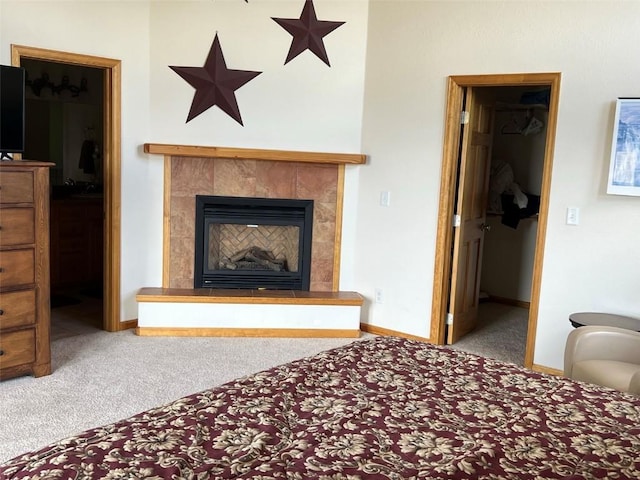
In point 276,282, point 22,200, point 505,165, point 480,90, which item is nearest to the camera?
point 22,200

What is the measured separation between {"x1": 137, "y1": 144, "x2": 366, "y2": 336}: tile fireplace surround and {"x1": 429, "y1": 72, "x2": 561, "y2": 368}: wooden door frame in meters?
0.68

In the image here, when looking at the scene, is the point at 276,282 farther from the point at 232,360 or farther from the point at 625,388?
the point at 625,388

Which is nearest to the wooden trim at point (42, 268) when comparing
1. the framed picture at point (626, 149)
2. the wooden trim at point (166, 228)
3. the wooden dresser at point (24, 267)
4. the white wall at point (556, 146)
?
the wooden dresser at point (24, 267)

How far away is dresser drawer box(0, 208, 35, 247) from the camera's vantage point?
357 centimetres

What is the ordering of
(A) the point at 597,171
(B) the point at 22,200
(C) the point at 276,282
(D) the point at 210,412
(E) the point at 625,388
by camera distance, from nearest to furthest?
1. (D) the point at 210,412
2. (E) the point at 625,388
3. (B) the point at 22,200
4. (A) the point at 597,171
5. (C) the point at 276,282

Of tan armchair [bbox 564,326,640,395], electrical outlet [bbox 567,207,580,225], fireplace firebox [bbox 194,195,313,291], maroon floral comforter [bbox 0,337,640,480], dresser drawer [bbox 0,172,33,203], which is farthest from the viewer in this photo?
fireplace firebox [bbox 194,195,313,291]

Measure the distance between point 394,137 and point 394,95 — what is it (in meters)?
0.34

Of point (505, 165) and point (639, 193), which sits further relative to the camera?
point (505, 165)

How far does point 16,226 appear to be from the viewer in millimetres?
3629

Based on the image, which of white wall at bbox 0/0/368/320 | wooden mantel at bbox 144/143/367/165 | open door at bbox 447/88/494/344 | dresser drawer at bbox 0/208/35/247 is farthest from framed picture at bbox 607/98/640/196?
dresser drawer at bbox 0/208/35/247

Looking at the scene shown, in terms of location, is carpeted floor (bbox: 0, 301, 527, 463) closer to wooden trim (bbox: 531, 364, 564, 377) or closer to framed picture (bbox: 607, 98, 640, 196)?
wooden trim (bbox: 531, 364, 564, 377)

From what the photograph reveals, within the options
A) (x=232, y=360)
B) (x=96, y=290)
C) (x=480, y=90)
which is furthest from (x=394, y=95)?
(x=96, y=290)

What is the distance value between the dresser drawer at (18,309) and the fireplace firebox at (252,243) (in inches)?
60.4

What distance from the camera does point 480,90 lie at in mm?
4828
